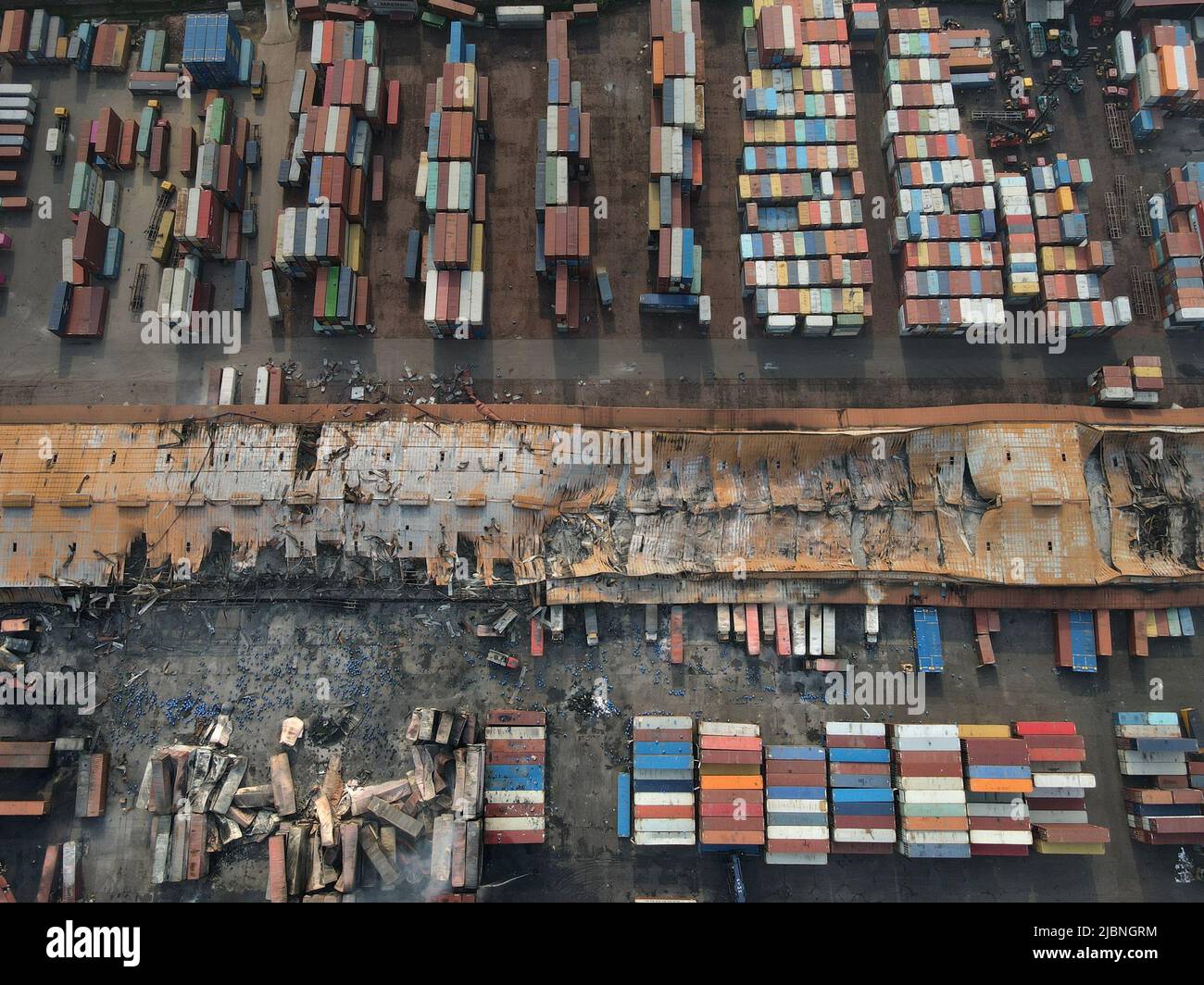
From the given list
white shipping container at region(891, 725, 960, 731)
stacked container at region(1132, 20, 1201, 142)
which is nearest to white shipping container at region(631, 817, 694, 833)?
white shipping container at region(891, 725, 960, 731)

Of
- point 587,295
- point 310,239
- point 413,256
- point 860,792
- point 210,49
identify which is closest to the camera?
point 860,792

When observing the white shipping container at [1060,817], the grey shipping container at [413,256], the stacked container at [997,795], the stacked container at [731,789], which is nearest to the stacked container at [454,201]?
the grey shipping container at [413,256]

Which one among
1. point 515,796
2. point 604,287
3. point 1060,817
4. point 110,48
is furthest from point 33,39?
point 1060,817

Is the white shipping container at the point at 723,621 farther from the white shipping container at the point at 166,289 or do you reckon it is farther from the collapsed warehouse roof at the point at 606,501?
the white shipping container at the point at 166,289

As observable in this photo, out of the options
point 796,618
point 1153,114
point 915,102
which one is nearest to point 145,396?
point 796,618

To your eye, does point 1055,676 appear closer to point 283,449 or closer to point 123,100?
point 283,449

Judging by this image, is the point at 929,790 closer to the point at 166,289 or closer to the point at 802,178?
the point at 802,178
